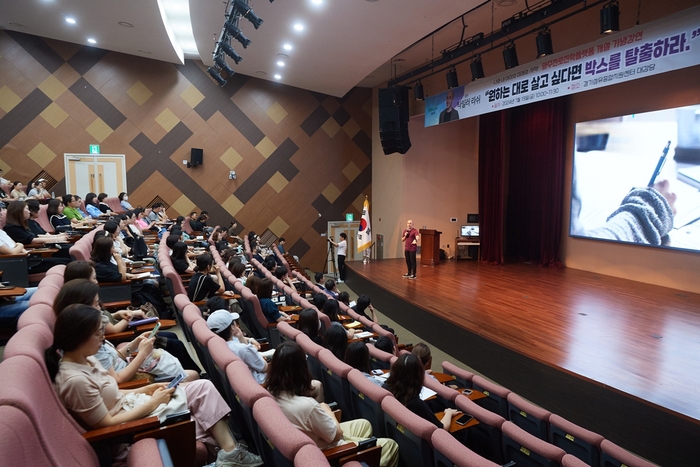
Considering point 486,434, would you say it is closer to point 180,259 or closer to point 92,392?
point 92,392

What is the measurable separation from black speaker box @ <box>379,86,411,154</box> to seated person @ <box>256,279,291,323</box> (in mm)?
4994

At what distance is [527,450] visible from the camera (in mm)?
1735

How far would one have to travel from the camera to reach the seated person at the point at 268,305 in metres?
3.06

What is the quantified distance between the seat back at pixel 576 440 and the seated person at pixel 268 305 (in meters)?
1.79

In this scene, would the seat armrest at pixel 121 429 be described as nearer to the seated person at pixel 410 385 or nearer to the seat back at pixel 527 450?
the seated person at pixel 410 385

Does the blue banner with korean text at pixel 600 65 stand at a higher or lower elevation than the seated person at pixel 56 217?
higher

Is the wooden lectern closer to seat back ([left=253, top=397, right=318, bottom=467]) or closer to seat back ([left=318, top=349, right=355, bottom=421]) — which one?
seat back ([left=318, top=349, right=355, bottom=421])

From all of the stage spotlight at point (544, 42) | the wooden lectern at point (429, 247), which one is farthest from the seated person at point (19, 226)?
the wooden lectern at point (429, 247)

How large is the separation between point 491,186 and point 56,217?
6.60 meters

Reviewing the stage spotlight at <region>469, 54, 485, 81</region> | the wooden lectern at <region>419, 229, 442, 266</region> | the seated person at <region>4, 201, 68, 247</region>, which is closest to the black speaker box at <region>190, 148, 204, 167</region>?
the wooden lectern at <region>419, 229, 442, 266</region>

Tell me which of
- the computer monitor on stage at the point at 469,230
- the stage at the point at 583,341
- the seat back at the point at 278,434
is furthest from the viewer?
the computer monitor on stage at the point at 469,230

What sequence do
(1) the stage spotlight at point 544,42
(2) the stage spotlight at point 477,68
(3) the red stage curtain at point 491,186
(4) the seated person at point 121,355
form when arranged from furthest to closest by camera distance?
(3) the red stage curtain at point 491,186 < (2) the stage spotlight at point 477,68 < (1) the stage spotlight at point 544,42 < (4) the seated person at point 121,355

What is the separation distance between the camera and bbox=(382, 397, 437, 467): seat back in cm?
144

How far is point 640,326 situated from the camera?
391 centimetres
